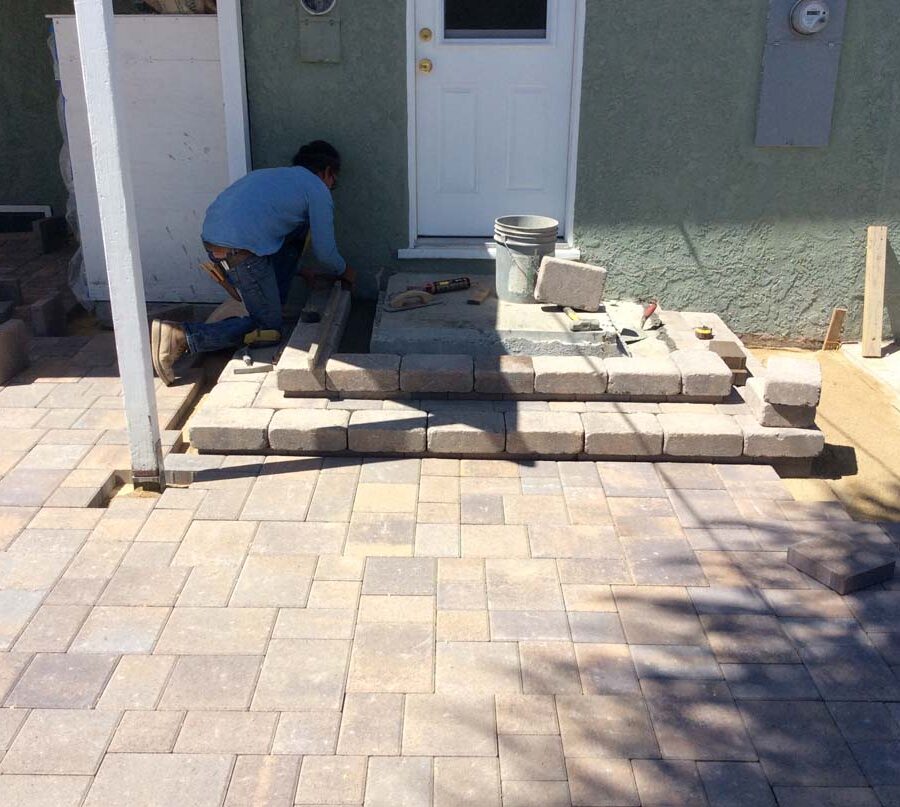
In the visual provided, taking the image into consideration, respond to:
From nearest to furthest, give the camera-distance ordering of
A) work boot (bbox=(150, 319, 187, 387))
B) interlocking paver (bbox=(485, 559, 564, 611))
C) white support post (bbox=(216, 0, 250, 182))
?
interlocking paver (bbox=(485, 559, 564, 611)) < work boot (bbox=(150, 319, 187, 387)) < white support post (bbox=(216, 0, 250, 182))

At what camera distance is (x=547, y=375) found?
18.7ft

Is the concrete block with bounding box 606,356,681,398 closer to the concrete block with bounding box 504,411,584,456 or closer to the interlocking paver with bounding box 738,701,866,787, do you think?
the concrete block with bounding box 504,411,584,456

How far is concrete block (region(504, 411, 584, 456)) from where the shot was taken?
5316 mm

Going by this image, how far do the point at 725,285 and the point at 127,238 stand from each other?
15.3 ft

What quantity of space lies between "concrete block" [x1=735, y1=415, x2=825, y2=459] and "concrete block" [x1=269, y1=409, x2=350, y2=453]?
7.61 feet

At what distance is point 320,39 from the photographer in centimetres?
675

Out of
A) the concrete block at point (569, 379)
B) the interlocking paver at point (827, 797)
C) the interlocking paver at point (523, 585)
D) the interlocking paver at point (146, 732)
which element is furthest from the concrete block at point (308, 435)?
the interlocking paver at point (827, 797)

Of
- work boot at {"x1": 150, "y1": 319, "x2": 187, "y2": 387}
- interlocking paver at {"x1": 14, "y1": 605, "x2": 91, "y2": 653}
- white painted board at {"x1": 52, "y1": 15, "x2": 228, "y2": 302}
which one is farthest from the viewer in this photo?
white painted board at {"x1": 52, "y1": 15, "x2": 228, "y2": 302}

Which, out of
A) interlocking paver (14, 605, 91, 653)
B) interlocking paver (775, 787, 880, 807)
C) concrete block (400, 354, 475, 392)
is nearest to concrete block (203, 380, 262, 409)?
concrete block (400, 354, 475, 392)

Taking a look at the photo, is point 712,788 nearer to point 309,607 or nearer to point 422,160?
point 309,607

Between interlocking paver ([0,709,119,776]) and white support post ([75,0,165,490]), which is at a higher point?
white support post ([75,0,165,490])

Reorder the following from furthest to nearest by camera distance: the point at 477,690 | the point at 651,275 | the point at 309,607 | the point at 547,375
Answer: the point at 651,275, the point at 547,375, the point at 309,607, the point at 477,690

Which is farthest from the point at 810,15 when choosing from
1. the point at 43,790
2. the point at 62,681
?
the point at 43,790

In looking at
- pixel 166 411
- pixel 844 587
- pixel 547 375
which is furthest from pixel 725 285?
pixel 166 411
